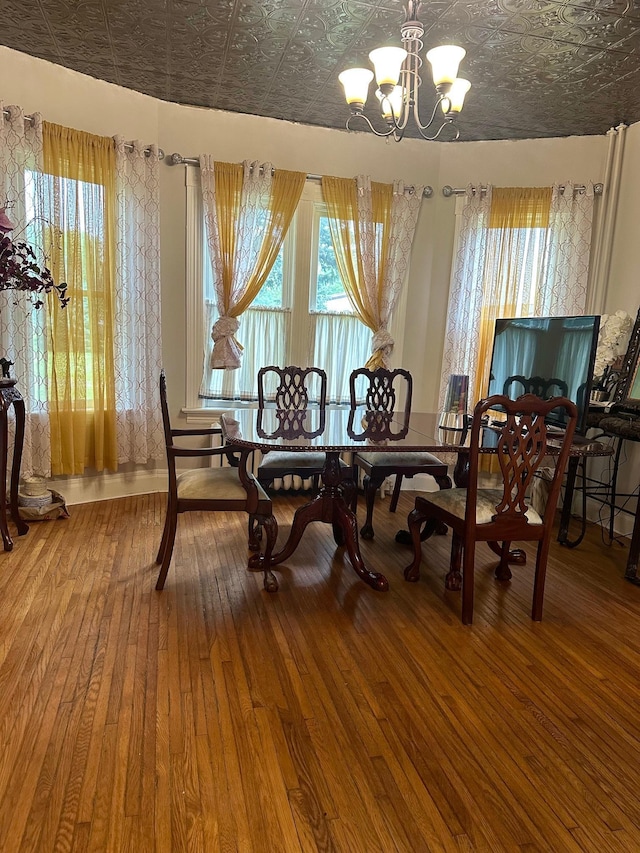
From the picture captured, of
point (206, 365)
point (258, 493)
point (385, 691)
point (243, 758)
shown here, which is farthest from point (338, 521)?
point (206, 365)

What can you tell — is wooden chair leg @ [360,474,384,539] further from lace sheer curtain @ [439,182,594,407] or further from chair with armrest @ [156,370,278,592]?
lace sheer curtain @ [439,182,594,407]

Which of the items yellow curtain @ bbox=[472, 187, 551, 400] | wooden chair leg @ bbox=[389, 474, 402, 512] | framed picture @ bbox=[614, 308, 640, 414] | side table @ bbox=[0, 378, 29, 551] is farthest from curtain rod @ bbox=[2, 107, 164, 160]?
framed picture @ bbox=[614, 308, 640, 414]

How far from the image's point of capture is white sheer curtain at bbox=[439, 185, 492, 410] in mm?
4391

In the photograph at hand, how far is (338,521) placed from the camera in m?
2.93

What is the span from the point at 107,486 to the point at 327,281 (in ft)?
7.72

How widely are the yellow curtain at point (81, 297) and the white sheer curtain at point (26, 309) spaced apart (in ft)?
0.21

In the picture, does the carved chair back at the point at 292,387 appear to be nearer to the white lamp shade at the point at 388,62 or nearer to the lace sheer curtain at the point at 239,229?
the lace sheer curtain at the point at 239,229

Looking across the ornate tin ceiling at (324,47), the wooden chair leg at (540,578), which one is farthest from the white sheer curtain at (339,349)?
the wooden chair leg at (540,578)

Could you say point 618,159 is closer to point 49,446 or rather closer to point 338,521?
point 338,521

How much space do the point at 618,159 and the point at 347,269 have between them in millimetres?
2098

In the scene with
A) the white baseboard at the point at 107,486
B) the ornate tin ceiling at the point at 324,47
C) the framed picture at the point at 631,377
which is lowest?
the white baseboard at the point at 107,486

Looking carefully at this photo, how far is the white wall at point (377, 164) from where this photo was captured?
388 centimetres

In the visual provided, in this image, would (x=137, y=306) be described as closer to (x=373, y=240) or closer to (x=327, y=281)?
(x=327, y=281)

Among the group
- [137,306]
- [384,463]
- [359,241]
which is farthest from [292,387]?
[359,241]
